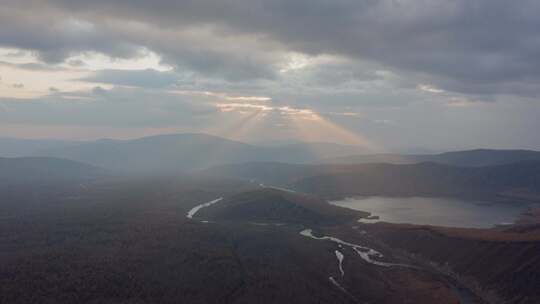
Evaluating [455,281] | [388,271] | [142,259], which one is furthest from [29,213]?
[455,281]

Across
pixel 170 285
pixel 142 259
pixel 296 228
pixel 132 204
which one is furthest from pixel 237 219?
pixel 170 285

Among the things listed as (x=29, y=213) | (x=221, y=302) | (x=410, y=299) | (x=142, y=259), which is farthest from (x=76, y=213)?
(x=410, y=299)

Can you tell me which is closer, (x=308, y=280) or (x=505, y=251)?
(x=308, y=280)

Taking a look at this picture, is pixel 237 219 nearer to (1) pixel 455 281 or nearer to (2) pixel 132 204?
(2) pixel 132 204

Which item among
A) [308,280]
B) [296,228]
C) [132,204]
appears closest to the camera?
[308,280]

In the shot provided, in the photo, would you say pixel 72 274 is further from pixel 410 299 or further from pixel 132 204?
pixel 132 204

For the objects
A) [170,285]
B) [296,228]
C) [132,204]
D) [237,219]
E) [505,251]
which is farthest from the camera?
[132,204]

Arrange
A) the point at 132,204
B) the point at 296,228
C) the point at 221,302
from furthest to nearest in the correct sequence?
the point at 132,204 → the point at 296,228 → the point at 221,302

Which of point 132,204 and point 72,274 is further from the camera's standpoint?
point 132,204

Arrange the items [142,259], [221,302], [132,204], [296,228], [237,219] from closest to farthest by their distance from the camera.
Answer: [221,302], [142,259], [296,228], [237,219], [132,204]
